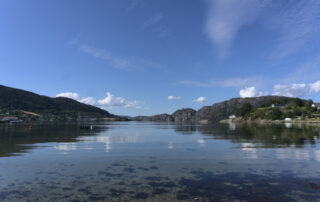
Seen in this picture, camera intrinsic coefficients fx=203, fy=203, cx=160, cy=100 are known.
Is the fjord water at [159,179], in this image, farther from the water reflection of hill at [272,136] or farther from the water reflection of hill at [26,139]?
the water reflection of hill at [272,136]

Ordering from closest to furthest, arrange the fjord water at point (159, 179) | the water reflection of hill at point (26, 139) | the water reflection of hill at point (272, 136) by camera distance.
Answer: the fjord water at point (159, 179) → the water reflection of hill at point (26, 139) → the water reflection of hill at point (272, 136)

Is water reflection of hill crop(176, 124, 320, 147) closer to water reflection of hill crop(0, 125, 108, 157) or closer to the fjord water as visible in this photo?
the fjord water

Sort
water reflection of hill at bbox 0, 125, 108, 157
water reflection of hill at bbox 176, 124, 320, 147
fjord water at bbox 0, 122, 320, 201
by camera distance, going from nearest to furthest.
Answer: fjord water at bbox 0, 122, 320, 201
water reflection of hill at bbox 0, 125, 108, 157
water reflection of hill at bbox 176, 124, 320, 147

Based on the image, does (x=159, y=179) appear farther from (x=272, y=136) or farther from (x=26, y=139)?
(x=272, y=136)

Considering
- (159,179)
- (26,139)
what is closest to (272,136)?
(159,179)

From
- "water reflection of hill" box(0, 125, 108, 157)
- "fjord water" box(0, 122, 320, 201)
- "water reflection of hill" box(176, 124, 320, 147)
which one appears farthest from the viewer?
"water reflection of hill" box(176, 124, 320, 147)

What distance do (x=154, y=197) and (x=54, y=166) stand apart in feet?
56.1

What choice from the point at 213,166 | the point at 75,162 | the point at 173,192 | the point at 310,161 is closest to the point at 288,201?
the point at 173,192

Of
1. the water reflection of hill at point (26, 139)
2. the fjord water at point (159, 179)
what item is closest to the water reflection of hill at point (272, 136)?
the fjord water at point (159, 179)

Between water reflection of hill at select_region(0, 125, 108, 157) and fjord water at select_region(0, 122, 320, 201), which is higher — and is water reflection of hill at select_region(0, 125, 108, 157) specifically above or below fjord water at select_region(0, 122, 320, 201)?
above

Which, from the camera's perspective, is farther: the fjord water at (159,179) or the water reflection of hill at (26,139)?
the water reflection of hill at (26,139)

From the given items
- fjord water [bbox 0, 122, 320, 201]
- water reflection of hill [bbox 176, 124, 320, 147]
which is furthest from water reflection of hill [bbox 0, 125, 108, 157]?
water reflection of hill [bbox 176, 124, 320, 147]

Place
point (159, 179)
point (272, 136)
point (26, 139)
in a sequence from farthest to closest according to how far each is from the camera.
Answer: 1. point (272, 136)
2. point (26, 139)
3. point (159, 179)

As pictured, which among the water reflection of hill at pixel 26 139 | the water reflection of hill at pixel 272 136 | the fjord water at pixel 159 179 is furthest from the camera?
Result: the water reflection of hill at pixel 272 136
